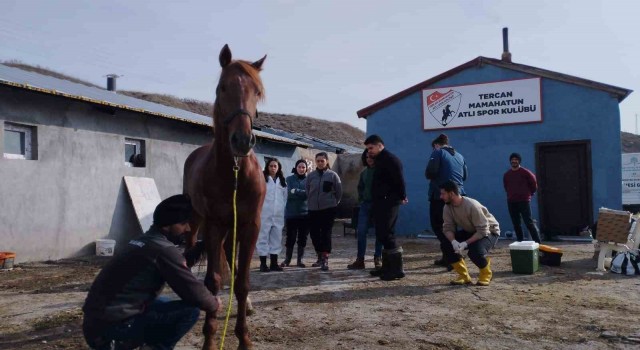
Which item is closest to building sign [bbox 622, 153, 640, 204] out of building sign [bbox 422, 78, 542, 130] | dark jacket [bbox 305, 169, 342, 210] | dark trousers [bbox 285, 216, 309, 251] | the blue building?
the blue building

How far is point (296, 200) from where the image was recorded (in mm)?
7891

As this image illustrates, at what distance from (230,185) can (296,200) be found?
3.82 metres

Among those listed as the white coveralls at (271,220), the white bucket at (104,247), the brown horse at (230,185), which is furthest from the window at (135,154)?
the brown horse at (230,185)

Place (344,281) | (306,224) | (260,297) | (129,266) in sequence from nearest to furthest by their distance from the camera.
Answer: (129,266) < (260,297) < (344,281) < (306,224)

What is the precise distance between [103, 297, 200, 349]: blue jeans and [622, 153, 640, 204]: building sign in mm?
15883

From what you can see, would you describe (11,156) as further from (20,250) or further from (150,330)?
(150,330)

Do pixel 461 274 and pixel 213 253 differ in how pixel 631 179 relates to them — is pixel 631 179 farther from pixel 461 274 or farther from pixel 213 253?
pixel 213 253

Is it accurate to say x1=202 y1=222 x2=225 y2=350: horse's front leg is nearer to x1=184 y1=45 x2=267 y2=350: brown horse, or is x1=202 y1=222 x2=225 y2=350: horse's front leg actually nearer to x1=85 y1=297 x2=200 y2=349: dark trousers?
x1=184 y1=45 x2=267 y2=350: brown horse

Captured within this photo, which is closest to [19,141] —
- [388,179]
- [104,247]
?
[104,247]

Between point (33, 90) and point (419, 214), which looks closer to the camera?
point (33, 90)

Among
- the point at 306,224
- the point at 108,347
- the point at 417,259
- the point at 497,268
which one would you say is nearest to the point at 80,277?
the point at 306,224

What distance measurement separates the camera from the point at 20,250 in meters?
8.59

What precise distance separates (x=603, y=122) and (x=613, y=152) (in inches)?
29.9

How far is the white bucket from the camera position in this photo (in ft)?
32.2
